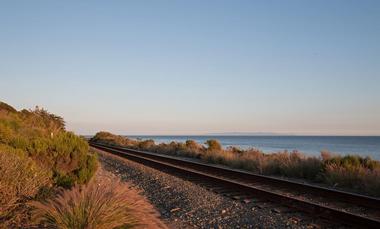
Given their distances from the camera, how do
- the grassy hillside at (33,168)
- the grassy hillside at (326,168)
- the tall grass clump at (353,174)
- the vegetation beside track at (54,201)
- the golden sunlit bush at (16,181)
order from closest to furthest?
the vegetation beside track at (54,201)
the golden sunlit bush at (16,181)
the grassy hillside at (33,168)
the tall grass clump at (353,174)
the grassy hillside at (326,168)

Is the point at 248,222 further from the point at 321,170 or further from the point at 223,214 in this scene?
the point at 321,170

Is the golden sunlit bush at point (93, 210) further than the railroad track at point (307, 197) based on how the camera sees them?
No

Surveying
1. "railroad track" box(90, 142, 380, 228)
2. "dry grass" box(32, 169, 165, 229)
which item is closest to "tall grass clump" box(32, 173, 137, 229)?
"dry grass" box(32, 169, 165, 229)

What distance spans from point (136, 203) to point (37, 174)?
3.37 m

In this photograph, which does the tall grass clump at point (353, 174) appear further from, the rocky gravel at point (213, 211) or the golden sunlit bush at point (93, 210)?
the golden sunlit bush at point (93, 210)

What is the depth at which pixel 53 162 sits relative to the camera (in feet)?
52.3

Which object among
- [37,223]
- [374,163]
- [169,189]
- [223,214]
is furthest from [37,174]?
[374,163]

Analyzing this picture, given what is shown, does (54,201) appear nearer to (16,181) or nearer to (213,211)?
(16,181)

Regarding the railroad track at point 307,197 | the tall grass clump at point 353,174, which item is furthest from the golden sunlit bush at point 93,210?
the tall grass clump at point 353,174

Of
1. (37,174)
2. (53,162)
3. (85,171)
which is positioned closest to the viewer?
(37,174)

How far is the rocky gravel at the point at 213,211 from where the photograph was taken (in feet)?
32.8

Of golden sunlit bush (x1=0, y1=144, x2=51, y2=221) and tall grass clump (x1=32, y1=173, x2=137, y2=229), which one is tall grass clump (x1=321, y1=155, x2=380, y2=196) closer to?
tall grass clump (x1=32, y1=173, x2=137, y2=229)

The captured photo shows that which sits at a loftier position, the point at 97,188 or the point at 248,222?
the point at 97,188

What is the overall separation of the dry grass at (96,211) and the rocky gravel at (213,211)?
5.63ft
